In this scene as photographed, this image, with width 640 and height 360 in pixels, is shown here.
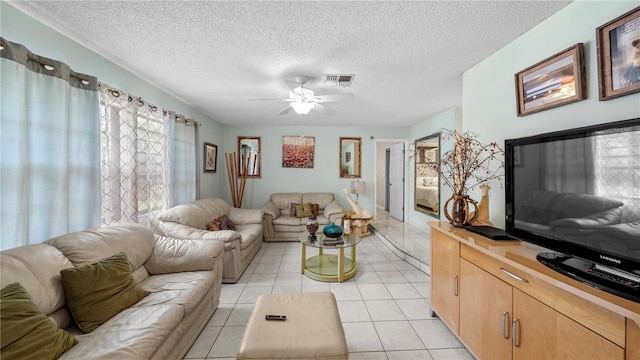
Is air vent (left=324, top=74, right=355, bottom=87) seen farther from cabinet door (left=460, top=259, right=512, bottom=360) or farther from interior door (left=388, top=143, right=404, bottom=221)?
interior door (left=388, top=143, right=404, bottom=221)

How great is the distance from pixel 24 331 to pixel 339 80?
9.25ft

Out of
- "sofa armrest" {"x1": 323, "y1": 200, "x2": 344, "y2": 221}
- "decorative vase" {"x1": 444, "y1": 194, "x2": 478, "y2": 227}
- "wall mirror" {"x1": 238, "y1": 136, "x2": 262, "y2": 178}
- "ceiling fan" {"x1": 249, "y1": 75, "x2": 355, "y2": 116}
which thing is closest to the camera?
"decorative vase" {"x1": 444, "y1": 194, "x2": 478, "y2": 227}

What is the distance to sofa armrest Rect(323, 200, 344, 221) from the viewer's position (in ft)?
14.1

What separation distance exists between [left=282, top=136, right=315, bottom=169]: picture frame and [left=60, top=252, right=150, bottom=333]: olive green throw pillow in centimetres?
379

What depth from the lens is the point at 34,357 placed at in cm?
97

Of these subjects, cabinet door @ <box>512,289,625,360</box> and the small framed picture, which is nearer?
cabinet door @ <box>512,289,625,360</box>

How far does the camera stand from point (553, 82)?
1.46 m

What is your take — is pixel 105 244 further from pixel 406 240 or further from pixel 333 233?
pixel 406 240

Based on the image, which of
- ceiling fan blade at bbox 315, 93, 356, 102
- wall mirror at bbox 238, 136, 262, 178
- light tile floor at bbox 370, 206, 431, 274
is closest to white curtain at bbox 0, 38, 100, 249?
ceiling fan blade at bbox 315, 93, 356, 102

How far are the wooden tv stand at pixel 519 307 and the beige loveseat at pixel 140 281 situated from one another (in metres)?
1.98

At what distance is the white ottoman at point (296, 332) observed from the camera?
3.67 feet

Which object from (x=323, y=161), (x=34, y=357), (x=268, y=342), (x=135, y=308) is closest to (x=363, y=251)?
(x=323, y=161)

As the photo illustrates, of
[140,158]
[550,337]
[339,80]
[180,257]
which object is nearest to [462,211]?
[550,337]

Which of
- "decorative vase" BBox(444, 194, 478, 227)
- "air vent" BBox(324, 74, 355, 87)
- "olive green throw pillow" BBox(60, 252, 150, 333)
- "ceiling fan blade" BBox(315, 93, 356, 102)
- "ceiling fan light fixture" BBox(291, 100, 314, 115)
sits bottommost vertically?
"olive green throw pillow" BBox(60, 252, 150, 333)
